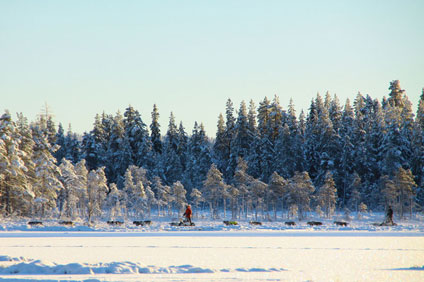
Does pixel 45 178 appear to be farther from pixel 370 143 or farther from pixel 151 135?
pixel 370 143

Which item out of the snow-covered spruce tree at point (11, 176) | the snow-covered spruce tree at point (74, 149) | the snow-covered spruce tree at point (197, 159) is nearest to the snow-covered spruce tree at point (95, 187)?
the snow-covered spruce tree at point (11, 176)

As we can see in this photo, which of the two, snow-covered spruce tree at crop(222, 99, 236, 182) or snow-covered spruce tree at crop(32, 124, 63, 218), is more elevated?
snow-covered spruce tree at crop(222, 99, 236, 182)

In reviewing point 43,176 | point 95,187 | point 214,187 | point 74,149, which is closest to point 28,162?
point 43,176

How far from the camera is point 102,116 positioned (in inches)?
3071

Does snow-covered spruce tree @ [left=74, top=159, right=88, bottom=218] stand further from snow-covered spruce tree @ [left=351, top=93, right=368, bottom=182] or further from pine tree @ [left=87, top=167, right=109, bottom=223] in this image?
snow-covered spruce tree @ [left=351, top=93, right=368, bottom=182]

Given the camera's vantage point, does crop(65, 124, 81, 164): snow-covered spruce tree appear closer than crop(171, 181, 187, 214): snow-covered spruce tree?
No

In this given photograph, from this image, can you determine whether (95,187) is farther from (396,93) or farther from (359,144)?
(396,93)

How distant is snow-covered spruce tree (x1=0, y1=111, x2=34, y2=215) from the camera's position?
40062 millimetres

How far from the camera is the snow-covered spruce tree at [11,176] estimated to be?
40062 mm

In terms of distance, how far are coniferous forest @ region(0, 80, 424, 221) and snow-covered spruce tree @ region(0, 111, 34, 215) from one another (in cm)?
10

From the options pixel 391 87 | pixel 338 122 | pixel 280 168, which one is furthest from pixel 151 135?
pixel 391 87

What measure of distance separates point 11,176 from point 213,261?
34.9 metres

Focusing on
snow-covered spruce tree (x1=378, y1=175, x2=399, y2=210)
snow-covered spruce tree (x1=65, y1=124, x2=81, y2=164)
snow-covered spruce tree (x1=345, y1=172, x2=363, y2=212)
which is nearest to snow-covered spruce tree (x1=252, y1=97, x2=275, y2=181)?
snow-covered spruce tree (x1=345, y1=172, x2=363, y2=212)

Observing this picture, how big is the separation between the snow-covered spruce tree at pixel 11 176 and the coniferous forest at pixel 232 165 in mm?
103
